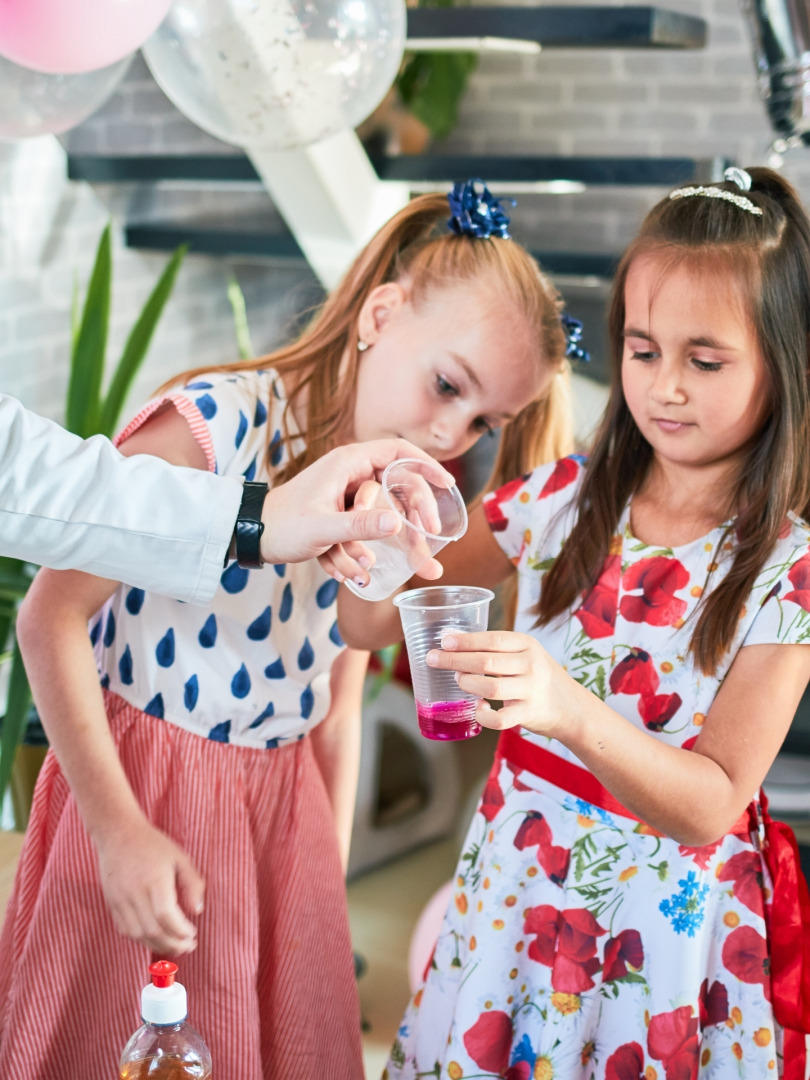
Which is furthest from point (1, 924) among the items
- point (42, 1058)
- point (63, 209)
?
point (63, 209)

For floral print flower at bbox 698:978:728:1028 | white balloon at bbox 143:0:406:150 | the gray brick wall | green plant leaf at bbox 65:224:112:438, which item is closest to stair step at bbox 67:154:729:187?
the gray brick wall

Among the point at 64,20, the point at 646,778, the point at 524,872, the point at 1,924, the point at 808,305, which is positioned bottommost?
the point at 1,924

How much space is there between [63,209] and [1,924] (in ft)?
7.98

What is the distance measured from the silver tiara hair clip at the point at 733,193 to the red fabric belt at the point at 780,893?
2.03 ft

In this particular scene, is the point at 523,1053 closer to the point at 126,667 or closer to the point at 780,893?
the point at 780,893

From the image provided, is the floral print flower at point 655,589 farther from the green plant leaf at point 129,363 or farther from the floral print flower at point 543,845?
the green plant leaf at point 129,363

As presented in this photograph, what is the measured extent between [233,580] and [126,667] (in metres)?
0.15

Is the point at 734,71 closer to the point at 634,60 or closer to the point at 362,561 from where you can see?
the point at 634,60

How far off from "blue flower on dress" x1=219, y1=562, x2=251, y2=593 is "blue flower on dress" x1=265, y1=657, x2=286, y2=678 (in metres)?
0.10

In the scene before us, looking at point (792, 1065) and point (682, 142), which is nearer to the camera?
point (792, 1065)

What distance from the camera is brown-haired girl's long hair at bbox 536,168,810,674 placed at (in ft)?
3.74

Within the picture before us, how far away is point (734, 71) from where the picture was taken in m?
3.87

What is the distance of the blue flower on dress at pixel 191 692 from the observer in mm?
1231

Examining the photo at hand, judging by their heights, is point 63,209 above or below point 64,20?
below
